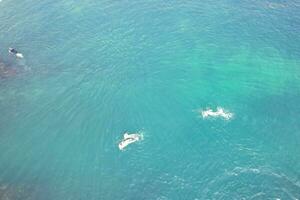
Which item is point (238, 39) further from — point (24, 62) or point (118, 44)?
point (24, 62)

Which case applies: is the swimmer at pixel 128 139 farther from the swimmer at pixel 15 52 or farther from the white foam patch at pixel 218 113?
the swimmer at pixel 15 52

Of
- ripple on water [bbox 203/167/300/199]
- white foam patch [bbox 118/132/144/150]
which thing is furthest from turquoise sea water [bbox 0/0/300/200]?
white foam patch [bbox 118/132/144/150]

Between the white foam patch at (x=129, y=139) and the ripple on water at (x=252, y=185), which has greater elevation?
the white foam patch at (x=129, y=139)

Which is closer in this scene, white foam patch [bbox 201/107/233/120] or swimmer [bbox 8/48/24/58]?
white foam patch [bbox 201/107/233/120]

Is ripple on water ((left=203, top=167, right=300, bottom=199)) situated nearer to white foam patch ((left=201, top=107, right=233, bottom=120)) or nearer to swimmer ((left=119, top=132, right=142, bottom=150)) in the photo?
white foam patch ((left=201, top=107, right=233, bottom=120))

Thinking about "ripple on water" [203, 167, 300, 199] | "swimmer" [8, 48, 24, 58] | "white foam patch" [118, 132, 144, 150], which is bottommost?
"ripple on water" [203, 167, 300, 199]

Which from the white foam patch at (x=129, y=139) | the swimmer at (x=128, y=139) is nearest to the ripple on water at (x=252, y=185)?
the white foam patch at (x=129, y=139)

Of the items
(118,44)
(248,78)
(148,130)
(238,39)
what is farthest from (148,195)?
(238,39)

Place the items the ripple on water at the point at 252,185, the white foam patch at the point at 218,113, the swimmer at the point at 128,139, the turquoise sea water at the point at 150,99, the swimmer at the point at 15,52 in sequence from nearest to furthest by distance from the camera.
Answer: the ripple on water at the point at 252,185 < the turquoise sea water at the point at 150,99 < the swimmer at the point at 128,139 < the white foam patch at the point at 218,113 < the swimmer at the point at 15,52
